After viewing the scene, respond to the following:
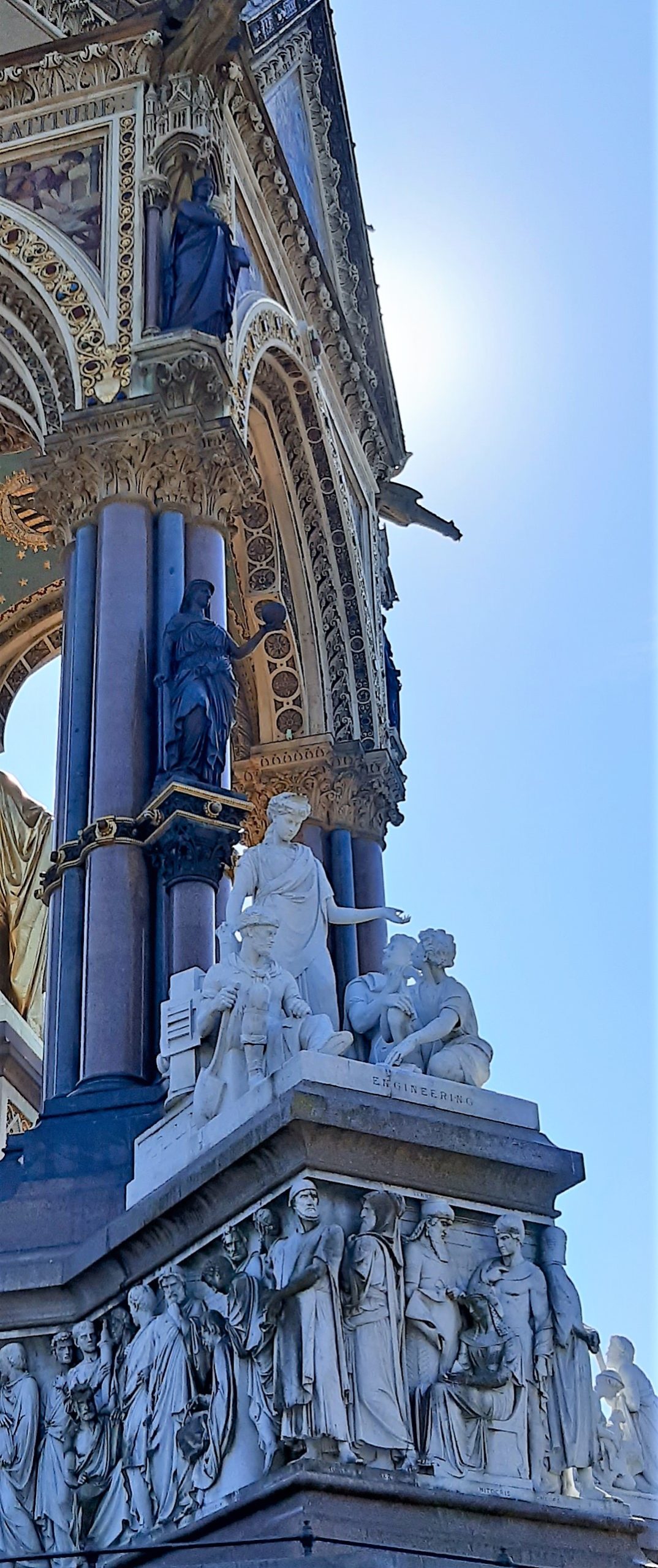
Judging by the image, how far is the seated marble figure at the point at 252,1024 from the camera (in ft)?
32.9

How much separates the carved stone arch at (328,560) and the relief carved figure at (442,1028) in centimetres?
755

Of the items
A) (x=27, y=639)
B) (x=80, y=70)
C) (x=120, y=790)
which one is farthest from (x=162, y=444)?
(x=27, y=639)

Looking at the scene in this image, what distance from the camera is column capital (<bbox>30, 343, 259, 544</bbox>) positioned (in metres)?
14.4

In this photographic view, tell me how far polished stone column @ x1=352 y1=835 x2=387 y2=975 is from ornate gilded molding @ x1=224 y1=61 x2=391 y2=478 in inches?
167

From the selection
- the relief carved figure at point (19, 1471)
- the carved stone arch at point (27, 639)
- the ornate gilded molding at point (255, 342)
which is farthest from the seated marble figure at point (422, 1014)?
the carved stone arch at point (27, 639)

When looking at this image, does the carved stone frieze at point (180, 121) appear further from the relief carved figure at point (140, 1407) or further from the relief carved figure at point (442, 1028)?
the relief carved figure at point (140, 1407)

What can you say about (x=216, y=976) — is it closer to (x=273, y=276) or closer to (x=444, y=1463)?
(x=444, y=1463)

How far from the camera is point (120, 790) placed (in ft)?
43.8

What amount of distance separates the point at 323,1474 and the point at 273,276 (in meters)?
11.6

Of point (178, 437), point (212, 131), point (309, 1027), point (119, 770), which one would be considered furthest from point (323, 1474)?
point (212, 131)

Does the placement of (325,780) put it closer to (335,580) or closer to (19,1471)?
(335,580)

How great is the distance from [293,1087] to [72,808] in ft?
15.9

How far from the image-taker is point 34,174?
16156 mm

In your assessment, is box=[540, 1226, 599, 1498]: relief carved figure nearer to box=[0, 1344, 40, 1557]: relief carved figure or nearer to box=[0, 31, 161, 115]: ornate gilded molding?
box=[0, 1344, 40, 1557]: relief carved figure
